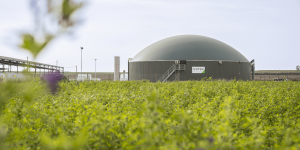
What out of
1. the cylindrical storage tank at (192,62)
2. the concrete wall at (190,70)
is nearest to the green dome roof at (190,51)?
Answer: the cylindrical storage tank at (192,62)

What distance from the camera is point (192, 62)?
33625mm

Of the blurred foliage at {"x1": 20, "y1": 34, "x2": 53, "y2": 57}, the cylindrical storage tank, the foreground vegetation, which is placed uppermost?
the cylindrical storage tank

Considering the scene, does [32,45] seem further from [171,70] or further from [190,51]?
[190,51]

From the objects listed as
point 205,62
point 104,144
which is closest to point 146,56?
point 205,62

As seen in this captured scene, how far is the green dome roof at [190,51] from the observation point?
115 ft

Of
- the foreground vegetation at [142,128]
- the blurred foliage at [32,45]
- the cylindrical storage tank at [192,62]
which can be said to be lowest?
the foreground vegetation at [142,128]

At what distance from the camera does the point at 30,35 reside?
1.15m

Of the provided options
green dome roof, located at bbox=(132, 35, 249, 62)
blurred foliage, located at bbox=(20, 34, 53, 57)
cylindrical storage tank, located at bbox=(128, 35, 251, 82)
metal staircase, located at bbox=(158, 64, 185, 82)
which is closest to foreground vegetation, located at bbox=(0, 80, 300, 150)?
blurred foliage, located at bbox=(20, 34, 53, 57)

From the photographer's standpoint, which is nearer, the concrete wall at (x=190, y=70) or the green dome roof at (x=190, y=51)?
the concrete wall at (x=190, y=70)

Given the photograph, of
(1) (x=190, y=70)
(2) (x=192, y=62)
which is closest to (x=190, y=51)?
(2) (x=192, y=62)

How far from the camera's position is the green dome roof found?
34938mm

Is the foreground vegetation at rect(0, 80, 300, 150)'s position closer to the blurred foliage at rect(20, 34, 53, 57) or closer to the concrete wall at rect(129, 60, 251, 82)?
the blurred foliage at rect(20, 34, 53, 57)

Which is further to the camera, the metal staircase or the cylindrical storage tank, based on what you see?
the cylindrical storage tank

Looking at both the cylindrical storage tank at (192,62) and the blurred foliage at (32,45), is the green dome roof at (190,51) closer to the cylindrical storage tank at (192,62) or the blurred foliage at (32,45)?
the cylindrical storage tank at (192,62)
